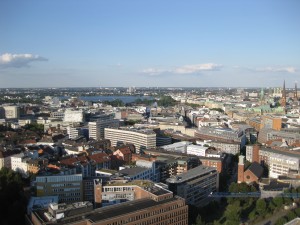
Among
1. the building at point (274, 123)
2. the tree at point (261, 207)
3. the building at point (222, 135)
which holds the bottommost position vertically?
the tree at point (261, 207)

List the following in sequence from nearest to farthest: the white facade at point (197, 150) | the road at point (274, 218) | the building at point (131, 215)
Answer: the building at point (131, 215) < the road at point (274, 218) < the white facade at point (197, 150)

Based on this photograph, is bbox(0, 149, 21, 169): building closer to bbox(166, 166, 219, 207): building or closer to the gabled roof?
bbox(166, 166, 219, 207): building

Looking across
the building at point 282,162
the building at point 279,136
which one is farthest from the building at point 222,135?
the building at point 282,162

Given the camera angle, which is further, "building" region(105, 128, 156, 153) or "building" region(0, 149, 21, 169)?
"building" region(105, 128, 156, 153)

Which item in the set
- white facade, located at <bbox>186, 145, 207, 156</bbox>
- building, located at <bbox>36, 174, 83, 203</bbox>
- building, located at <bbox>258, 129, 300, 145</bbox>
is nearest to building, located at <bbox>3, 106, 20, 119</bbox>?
white facade, located at <bbox>186, 145, 207, 156</bbox>

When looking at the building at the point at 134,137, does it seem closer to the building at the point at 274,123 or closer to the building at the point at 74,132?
the building at the point at 74,132
